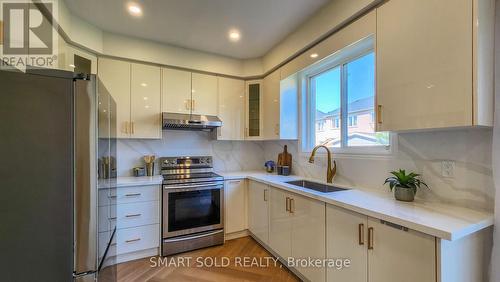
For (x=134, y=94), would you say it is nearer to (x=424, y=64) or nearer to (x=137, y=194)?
(x=137, y=194)

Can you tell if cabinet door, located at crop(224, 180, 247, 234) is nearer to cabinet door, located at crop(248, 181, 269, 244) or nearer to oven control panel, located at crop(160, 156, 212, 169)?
cabinet door, located at crop(248, 181, 269, 244)

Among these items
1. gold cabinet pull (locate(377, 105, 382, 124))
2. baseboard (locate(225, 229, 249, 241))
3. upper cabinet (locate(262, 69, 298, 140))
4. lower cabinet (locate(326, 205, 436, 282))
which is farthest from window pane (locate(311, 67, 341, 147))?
baseboard (locate(225, 229, 249, 241))

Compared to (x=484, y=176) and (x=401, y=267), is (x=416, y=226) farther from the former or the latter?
(x=484, y=176)

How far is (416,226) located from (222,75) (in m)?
2.81

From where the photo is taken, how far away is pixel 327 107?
256 centimetres

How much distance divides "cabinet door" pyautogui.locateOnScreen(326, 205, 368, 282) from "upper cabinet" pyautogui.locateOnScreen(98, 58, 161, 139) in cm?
224

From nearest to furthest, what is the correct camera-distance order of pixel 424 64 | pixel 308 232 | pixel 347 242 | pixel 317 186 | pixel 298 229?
1. pixel 424 64
2. pixel 347 242
3. pixel 308 232
4. pixel 298 229
5. pixel 317 186

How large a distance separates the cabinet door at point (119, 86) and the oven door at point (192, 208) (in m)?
0.92

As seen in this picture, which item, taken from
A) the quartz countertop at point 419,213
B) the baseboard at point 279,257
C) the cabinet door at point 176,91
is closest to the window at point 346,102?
the quartz countertop at point 419,213

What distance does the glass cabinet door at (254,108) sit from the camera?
3.28m

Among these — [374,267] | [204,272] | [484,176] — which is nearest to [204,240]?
[204,272]

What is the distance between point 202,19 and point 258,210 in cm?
227

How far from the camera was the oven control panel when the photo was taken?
2.98 meters

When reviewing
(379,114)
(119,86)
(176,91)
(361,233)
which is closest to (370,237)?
(361,233)
